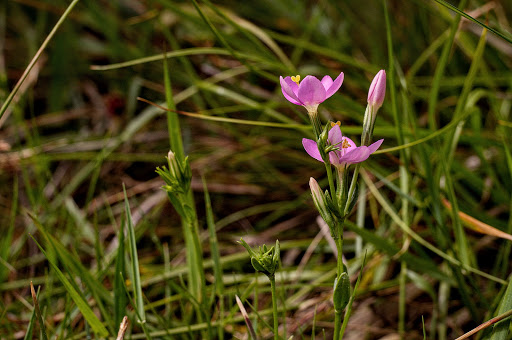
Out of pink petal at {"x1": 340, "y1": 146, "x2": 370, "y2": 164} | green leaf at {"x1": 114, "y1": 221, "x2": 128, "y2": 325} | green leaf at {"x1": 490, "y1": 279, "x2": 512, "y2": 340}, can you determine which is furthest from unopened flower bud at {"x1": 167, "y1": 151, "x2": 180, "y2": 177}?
green leaf at {"x1": 490, "y1": 279, "x2": 512, "y2": 340}

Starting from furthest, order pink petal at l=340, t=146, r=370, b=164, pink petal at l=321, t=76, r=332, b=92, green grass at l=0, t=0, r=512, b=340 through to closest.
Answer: green grass at l=0, t=0, r=512, b=340
pink petal at l=321, t=76, r=332, b=92
pink petal at l=340, t=146, r=370, b=164

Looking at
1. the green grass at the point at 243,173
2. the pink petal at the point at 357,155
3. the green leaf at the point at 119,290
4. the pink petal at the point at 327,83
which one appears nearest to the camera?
the pink petal at the point at 357,155

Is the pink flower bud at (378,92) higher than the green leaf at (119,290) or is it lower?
higher

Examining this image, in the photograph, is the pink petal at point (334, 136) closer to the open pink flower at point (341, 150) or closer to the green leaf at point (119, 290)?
the open pink flower at point (341, 150)

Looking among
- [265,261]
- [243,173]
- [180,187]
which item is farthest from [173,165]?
[243,173]

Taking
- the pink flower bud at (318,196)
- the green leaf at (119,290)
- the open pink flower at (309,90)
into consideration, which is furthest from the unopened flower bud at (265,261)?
the green leaf at (119,290)

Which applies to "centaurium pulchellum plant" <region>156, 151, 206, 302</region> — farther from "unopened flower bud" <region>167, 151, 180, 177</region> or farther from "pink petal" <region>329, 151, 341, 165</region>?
"pink petal" <region>329, 151, 341, 165</region>
